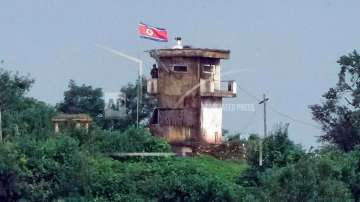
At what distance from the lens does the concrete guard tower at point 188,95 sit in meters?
45.0

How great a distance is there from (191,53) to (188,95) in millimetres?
1580

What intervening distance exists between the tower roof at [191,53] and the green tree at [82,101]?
715 centimetres

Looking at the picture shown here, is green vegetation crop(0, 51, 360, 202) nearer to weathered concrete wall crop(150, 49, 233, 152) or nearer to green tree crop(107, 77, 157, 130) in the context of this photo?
weathered concrete wall crop(150, 49, 233, 152)

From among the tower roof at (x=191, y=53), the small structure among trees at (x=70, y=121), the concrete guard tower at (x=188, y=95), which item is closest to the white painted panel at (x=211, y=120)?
the concrete guard tower at (x=188, y=95)

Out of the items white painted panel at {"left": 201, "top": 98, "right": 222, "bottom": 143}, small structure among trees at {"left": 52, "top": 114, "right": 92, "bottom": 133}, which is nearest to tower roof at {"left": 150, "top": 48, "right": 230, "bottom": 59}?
white painted panel at {"left": 201, "top": 98, "right": 222, "bottom": 143}

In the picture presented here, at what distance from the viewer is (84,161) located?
36.9 meters

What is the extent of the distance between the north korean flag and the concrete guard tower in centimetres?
119

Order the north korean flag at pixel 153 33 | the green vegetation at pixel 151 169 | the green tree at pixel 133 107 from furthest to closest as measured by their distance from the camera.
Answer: the green tree at pixel 133 107 → the north korean flag at pixel 153 33 → the green vegetation at pixel 151 169

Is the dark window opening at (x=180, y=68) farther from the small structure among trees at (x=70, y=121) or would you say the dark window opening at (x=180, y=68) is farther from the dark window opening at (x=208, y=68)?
the small structure among trees at (x=70, y=121)

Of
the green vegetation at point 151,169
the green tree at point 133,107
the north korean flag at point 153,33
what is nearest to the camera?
the green vegetation at point 151,169

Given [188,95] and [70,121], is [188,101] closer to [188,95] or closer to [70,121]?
[188,95]

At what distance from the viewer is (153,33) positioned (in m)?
43.3

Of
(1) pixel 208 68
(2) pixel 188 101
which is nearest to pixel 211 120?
(2) pixel 188 101

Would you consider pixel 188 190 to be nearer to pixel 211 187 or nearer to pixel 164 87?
pixel 211 187
